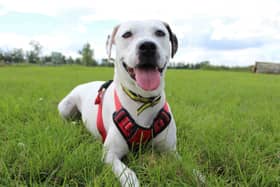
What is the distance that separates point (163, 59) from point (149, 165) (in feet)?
2.79

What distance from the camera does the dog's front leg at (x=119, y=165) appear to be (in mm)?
1778

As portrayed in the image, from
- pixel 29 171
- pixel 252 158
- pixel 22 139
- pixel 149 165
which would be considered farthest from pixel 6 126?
pixel 252 158

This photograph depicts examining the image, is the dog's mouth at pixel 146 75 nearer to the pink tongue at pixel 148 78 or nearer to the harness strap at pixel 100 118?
the pink tongue at pixel 148 78

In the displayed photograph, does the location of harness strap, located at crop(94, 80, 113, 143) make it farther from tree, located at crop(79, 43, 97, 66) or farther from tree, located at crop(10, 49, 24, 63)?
tree, located at crop(10, 49, 24, 63)

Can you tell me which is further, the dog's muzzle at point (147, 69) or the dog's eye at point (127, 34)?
the dog's eye at point (127, 34)

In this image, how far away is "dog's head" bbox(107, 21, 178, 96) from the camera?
7.32 feet

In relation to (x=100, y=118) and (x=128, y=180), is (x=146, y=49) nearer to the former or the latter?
(x=100, y=118)

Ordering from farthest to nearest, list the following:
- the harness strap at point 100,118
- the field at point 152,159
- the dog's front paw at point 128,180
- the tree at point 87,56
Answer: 1. the tree at point 87,56
2. the harness strap at point 100,118
3. the field at point 152,159
4. the dog's front paw at point 128,180

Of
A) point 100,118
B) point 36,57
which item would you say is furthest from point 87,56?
point 100,118

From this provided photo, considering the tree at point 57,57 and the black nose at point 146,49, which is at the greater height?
the black nose at point 146,49

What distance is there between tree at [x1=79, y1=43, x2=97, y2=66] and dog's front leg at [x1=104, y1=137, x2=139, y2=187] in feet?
173

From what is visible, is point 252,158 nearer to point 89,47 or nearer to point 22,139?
point 22,139

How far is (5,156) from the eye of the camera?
209 cm

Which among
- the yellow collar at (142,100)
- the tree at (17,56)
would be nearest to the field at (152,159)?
the yellow collar at (142,100)
